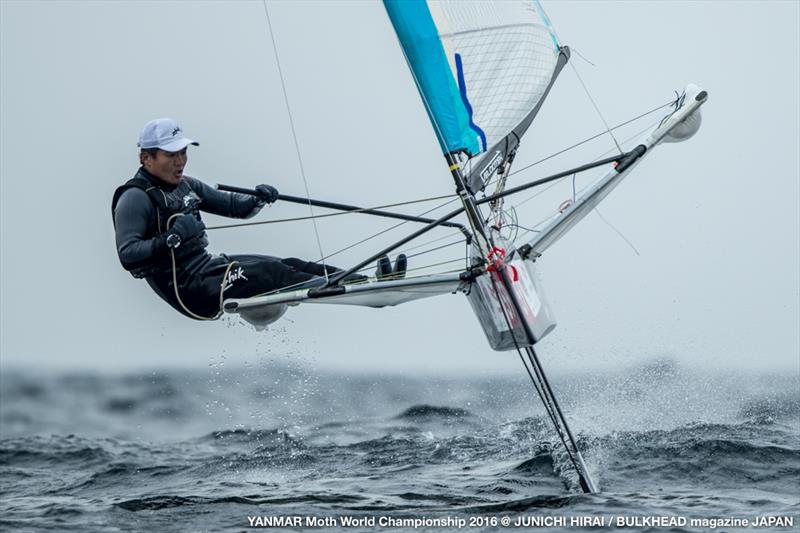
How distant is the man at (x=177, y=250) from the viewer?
17.9ft

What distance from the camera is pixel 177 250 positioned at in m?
5.64

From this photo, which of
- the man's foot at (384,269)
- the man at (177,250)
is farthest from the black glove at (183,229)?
the man's foot at (384,269)

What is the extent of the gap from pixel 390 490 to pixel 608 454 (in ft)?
3.98

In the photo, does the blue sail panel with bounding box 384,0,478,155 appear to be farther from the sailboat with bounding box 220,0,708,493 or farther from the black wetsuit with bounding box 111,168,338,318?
the black wetsuit with bounding box 111,168,338,318

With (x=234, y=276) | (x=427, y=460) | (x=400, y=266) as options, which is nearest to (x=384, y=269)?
(x=400, y=266)

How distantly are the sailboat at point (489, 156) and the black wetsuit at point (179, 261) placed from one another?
188 millimetres

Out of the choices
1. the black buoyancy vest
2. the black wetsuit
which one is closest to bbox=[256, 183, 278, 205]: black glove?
the black wetsuit

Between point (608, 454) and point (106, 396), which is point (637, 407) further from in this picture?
point (106, 396)

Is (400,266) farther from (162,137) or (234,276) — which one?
(162,137)

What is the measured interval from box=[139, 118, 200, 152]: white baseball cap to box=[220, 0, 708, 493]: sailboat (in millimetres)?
715

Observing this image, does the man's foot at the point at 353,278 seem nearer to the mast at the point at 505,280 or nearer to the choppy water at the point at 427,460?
the mast at the point at 505,280

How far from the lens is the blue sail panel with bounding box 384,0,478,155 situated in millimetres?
5613

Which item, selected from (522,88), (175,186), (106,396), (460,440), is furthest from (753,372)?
(106,396)

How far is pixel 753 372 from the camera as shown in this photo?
9.01 meters
